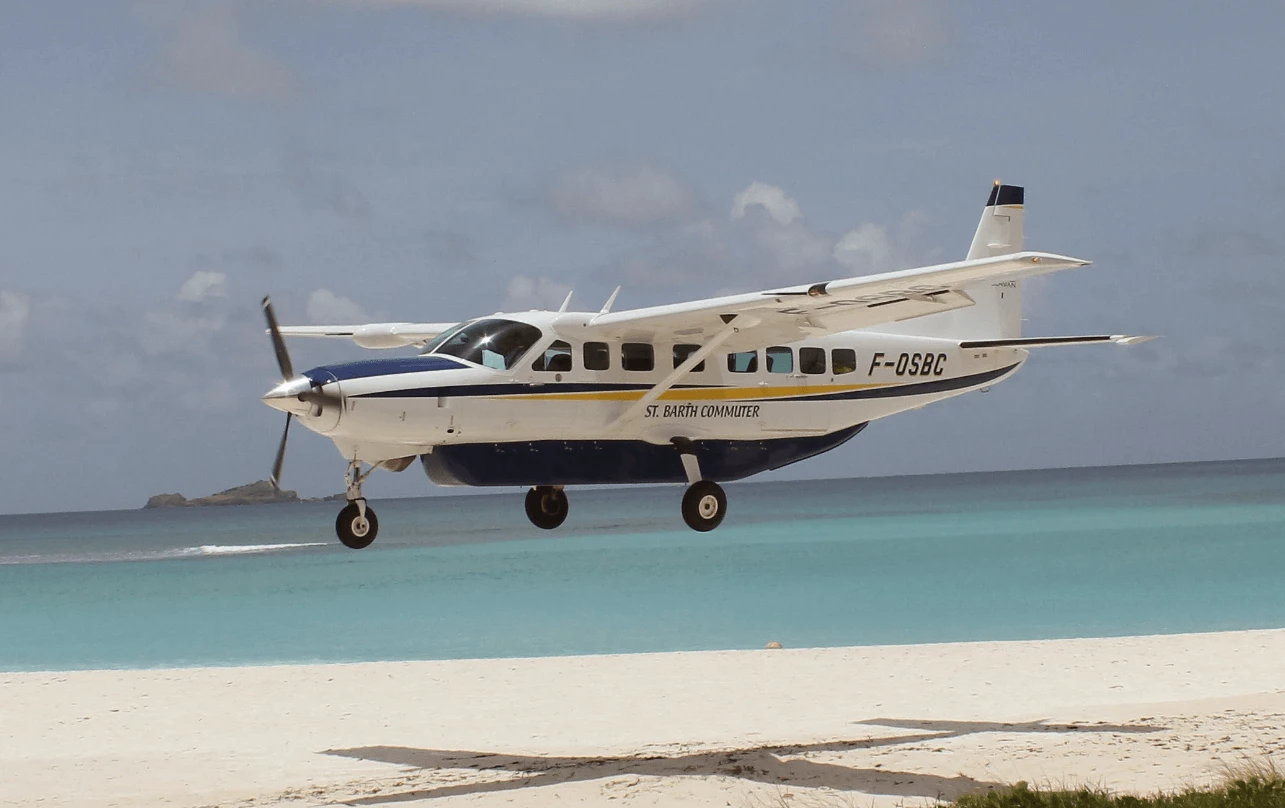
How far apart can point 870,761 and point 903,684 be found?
978 cm

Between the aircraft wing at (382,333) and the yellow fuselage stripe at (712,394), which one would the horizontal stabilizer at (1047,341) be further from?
the aircraft wing at (382,333)

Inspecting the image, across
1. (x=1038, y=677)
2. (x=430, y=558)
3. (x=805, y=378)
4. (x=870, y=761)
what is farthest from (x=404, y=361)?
(x=430, y=558)

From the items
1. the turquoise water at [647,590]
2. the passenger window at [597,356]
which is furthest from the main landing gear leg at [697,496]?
the turquoise water at [647,590]

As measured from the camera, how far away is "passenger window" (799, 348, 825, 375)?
17172mm

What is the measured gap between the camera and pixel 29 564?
91.8 meters

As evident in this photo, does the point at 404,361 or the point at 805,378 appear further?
the point at 805,378

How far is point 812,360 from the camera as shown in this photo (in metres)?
17.2

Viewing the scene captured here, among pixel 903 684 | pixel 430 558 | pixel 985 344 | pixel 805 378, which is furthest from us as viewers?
pixel 430 558

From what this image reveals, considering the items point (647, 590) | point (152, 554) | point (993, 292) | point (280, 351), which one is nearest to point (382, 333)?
point (280, 351)

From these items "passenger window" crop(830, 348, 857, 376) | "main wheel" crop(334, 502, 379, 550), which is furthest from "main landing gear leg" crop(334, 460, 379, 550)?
"passenger window" crop(830, 348, 857, 376)

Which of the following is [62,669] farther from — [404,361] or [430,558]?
[430,558]

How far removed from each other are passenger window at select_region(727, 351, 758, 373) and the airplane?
15mm

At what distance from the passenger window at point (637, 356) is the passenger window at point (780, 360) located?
150 cm

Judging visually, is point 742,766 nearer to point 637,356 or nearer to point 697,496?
point 697,496
